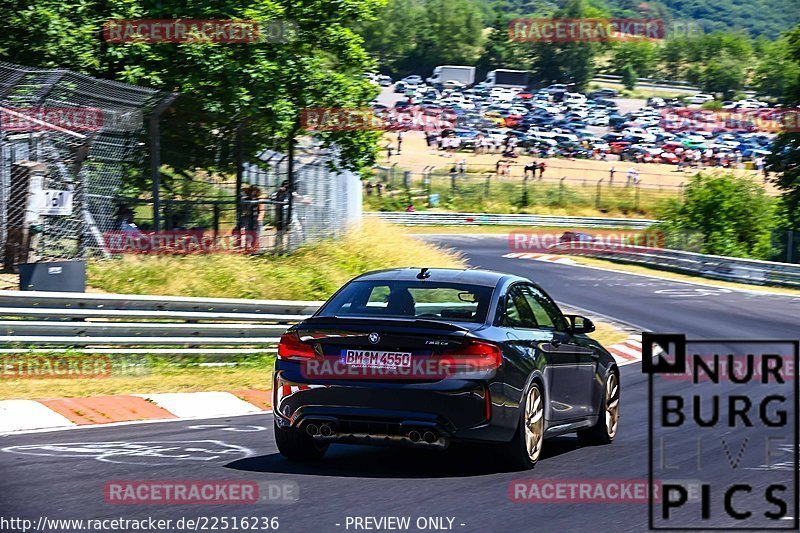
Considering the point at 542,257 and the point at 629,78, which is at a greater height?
the point at 629,78

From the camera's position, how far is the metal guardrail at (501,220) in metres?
54.3

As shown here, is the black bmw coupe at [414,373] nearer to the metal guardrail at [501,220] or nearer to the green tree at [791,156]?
the green tree at [791,156]

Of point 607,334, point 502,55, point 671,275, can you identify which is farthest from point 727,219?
point 502,55

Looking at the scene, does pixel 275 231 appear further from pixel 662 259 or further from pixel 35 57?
pixel 662 259

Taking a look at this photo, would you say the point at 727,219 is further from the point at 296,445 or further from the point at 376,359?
the point at 376,359

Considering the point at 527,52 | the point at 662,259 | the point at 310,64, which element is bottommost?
the point at 662,259

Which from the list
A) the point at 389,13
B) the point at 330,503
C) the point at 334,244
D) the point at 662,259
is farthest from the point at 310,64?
the point at 389,13

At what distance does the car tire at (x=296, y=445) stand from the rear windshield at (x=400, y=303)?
0.85 m

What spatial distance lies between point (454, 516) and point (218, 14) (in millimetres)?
15819

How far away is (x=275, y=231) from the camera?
69.2ft

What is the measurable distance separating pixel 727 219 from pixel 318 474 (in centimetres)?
3697

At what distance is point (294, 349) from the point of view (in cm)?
797

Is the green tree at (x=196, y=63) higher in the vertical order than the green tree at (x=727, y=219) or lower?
higher
